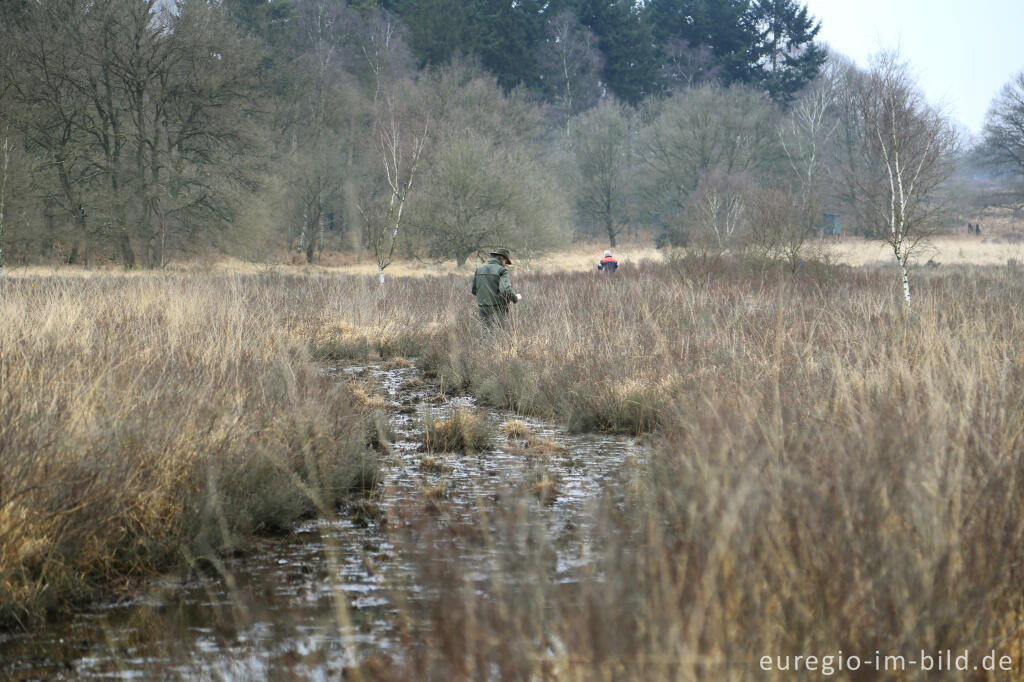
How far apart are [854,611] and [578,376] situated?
21.3 ft

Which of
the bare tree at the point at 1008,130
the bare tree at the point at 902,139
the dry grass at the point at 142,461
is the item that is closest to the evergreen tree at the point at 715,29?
the bare tree at the point at 1008,130

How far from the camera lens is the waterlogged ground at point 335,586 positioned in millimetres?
3279

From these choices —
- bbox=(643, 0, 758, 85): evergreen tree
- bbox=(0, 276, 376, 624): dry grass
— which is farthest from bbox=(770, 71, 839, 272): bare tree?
bbox=(0, 276, 376, 624): dry grass

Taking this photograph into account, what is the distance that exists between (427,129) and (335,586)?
31634mm

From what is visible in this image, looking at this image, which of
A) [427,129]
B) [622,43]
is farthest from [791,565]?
[622,43]

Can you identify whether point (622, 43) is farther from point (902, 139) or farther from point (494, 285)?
point (494, 285)

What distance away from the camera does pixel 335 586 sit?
13.2ft

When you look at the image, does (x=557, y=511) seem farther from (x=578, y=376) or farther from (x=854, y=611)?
(x=578, y=376)

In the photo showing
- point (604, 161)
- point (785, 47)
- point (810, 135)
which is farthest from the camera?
point (785, 47)

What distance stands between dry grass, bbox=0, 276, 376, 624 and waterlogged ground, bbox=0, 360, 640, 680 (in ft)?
0.66

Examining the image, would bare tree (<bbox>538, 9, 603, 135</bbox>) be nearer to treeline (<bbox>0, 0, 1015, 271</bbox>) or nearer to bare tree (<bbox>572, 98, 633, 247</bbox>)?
treeline (<bbox>0, 0, 1015, 271</bbox>)

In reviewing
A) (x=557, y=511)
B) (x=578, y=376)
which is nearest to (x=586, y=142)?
(x=578, y=376)

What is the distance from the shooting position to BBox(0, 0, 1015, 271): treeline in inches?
1099

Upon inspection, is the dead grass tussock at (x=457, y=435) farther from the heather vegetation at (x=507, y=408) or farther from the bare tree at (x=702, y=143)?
the bare tree at (x=702, y=143)
